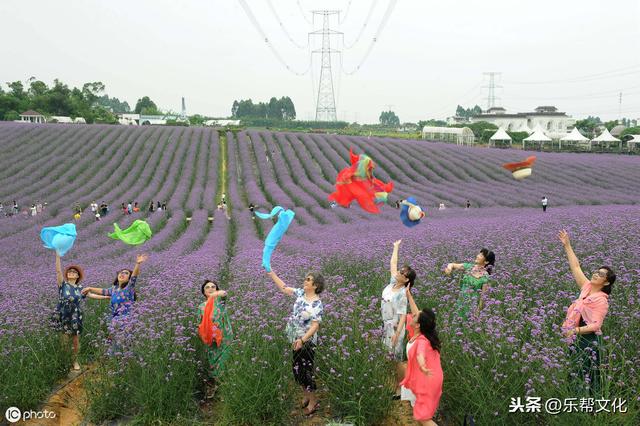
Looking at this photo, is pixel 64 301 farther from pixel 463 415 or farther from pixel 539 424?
pixel 539 424

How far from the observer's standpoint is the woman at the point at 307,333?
4.07m

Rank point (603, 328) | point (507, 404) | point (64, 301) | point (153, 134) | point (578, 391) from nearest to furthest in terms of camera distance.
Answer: point (578, 391) < point (507, 404) < point (603, 328) < point (64, 301) < point (153, 134)

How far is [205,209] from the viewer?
1891 centimetres

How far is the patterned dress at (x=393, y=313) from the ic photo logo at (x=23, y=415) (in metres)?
3.10

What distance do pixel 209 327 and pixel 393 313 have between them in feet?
5.55

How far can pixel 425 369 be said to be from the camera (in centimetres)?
347

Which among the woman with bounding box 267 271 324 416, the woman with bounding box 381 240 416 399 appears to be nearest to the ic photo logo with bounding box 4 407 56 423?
the woman with bounding box 267 271 324 416

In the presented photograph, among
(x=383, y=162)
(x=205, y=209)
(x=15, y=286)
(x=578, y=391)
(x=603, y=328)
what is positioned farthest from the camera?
(x=383, y=162)

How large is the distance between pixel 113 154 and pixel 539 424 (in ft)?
94.0

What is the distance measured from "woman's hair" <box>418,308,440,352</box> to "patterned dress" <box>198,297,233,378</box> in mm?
1779

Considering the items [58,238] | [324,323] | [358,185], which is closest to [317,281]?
[324,323]

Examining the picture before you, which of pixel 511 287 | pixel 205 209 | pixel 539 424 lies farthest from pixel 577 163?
pixel 539 424

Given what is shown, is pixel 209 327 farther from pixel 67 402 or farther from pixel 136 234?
pixel 136 234

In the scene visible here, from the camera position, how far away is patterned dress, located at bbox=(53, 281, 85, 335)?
16.8ft
